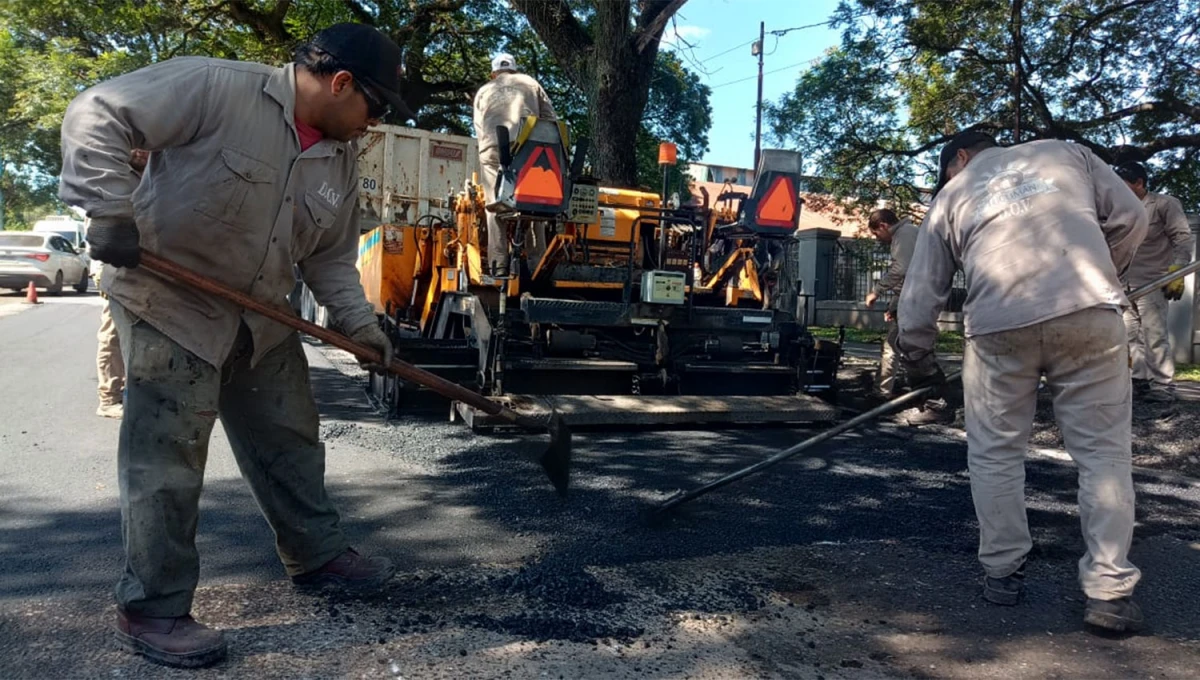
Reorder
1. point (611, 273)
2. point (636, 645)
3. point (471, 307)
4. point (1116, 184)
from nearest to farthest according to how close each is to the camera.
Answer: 1. point (636, 645)
2. point (1116, 184)
3. point (471, 307)
4. point (611, 273)

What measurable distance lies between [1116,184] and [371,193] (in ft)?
30.8

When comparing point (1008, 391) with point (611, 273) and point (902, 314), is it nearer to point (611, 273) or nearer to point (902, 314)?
point (902, 314)

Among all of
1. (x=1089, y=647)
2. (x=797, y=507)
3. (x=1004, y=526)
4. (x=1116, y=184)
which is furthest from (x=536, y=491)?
(x=1116, y=184)

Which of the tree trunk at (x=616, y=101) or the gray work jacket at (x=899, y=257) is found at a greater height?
the tree trunk at (x=616, y=101)

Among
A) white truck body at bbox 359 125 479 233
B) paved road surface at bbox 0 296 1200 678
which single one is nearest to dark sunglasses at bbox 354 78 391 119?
paved road surface at bbox 0 296 1200 678

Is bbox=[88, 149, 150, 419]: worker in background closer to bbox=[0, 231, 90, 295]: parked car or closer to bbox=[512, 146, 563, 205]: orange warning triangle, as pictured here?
bbox=[512, 146, 563, 205]: orange warning triangle

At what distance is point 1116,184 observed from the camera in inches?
131

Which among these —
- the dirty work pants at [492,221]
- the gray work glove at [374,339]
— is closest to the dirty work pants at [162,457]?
the gray work glove at [374,339]

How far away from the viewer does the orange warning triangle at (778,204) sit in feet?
23.0

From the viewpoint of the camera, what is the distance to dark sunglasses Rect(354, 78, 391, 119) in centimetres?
284

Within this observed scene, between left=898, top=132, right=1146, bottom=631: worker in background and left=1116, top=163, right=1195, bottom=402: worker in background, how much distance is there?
419 centimetres

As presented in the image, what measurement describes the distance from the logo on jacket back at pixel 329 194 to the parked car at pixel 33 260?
20873 millimetres

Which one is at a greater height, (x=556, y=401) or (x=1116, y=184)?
(x=1116, y=184)

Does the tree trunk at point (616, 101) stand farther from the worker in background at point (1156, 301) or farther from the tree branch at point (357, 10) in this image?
the tree branch at point (357, 10)
